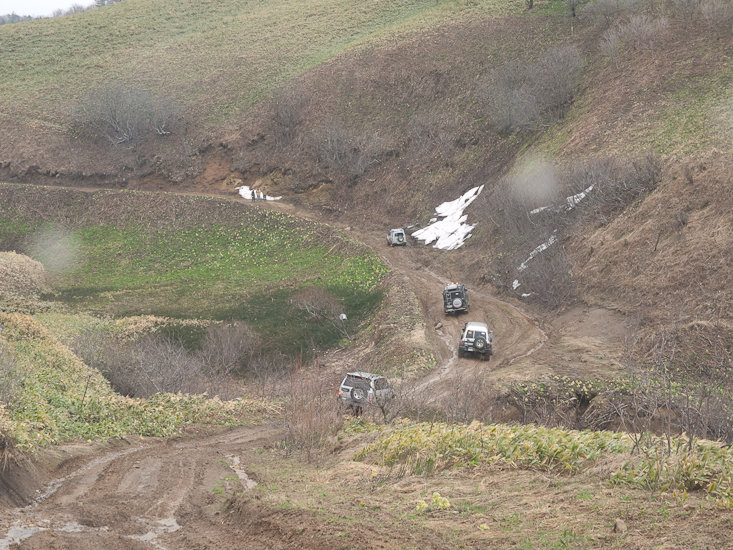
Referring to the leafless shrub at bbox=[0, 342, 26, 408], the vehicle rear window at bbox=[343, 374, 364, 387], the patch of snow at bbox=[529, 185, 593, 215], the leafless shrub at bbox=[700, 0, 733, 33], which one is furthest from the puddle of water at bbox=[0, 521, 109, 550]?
the leafless shrub at bbox=[700, 0, 733, 33]

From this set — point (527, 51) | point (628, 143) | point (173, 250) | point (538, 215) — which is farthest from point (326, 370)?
point (527, 51)

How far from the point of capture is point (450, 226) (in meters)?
49.4

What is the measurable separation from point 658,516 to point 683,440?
2635 millimetres

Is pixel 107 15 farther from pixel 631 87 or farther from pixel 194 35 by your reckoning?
pixel 631 87

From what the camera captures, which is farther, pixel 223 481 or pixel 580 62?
pixel 580 62

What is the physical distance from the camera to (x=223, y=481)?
510 inches

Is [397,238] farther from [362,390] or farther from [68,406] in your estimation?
[68,406]

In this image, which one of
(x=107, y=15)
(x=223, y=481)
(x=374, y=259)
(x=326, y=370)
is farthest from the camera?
(x=107, y=15)

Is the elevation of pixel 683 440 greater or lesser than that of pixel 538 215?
greater

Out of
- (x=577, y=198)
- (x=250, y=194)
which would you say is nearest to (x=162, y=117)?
(x=250, y=194)

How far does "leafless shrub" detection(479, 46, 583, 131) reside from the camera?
53.8m

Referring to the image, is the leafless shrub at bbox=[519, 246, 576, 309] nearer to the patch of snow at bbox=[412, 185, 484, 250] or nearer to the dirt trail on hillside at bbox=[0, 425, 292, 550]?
the patch of snow at bbox=[412, 185, 484, 250]

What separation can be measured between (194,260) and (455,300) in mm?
28427

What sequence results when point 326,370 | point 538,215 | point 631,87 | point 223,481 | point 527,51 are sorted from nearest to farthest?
1. point 223,481
2. point 326,370
3. point 538,215
4. point 631,87
5. point 527,51
